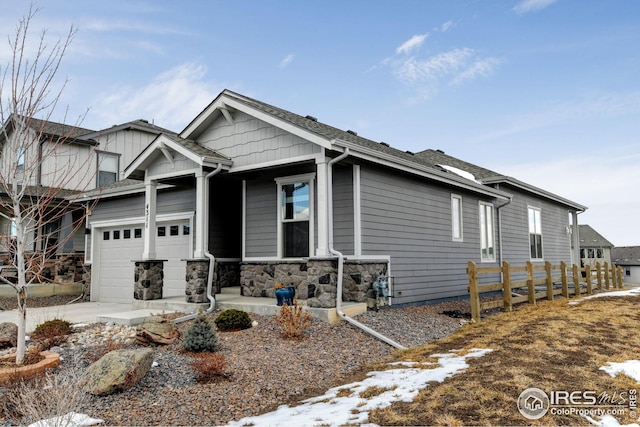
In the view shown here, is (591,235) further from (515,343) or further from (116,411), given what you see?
(116,411)

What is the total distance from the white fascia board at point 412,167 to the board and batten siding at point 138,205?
532 cm

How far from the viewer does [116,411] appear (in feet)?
14.3

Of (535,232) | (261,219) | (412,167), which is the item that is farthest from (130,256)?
(535,232)

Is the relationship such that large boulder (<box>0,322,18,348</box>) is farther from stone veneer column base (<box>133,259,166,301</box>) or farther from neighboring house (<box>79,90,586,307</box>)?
stone veneer column base (<box>133,259,166,301</box>)

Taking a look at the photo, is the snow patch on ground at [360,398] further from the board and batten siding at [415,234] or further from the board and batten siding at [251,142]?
the board and batten siding at [251,142]

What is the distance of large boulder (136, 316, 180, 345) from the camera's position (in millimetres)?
6809

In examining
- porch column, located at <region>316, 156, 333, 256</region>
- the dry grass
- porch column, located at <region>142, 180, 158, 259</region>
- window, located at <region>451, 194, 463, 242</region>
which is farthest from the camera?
window, located at <region>451, 194, 463, 242</region>

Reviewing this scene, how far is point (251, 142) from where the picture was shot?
32.4 feet

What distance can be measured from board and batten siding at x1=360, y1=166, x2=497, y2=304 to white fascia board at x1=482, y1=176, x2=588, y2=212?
6.58 feet

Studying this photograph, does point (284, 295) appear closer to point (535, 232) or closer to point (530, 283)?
point (530, 283)

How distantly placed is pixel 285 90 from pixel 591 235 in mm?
39264

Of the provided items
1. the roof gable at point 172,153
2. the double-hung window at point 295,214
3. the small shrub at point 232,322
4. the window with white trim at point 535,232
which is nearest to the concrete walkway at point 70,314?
the small shrub at point 232,322

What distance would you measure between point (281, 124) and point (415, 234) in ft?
14.0

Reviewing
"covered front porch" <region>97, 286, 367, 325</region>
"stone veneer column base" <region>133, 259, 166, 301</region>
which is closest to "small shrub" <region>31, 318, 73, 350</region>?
"covered front porch" <region>97, 286, 367, 325</region>
